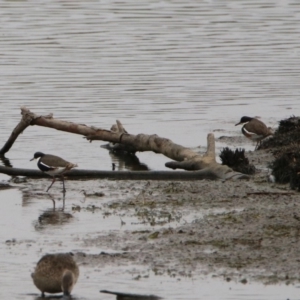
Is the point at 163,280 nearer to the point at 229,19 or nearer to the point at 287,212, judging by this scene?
the point at 287,212

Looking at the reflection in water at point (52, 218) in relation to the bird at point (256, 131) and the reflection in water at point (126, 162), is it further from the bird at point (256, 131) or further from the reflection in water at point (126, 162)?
the bird at point (256, 131)

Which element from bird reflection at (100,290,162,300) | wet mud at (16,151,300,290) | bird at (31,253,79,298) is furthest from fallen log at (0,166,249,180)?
bird reflection at (100,290,162,300)

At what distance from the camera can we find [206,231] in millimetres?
11156

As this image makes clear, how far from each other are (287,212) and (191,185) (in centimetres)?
216

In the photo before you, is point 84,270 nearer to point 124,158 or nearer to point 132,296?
point 132,296

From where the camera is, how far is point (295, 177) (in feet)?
42.9

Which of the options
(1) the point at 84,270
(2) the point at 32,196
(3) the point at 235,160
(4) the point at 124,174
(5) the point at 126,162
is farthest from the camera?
(5) the point at 126,162

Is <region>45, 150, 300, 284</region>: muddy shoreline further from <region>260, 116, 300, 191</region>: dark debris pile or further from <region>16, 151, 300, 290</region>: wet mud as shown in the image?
<region>260, 116, 300, 191</region>: dark debris pile

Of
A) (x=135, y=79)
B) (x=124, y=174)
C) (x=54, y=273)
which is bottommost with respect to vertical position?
(x=54, y=273)

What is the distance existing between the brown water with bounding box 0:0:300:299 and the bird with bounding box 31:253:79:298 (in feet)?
0.69

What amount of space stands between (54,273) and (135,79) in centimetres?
1561

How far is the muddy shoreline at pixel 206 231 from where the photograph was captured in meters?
9.94

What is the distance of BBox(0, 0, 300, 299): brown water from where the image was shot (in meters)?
11.2

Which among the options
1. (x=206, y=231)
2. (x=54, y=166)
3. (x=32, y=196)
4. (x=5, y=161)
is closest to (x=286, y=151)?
(x=54, y=166)
